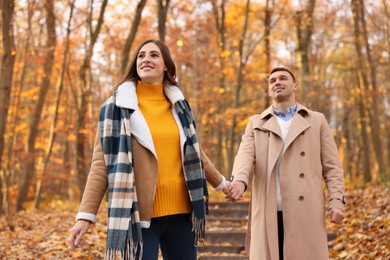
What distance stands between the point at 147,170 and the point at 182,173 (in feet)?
0.85

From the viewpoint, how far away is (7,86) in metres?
8.44

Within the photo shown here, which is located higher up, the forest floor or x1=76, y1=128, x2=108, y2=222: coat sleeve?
x1=76, y1=128, x2=108, y2=222: coat sleeve

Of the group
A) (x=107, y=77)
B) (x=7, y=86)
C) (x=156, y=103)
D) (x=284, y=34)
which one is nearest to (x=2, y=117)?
(x=7, y=86)

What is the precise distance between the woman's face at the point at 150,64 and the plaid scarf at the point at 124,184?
0.80ft

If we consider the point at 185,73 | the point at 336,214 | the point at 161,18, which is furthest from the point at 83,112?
the point at 185,73

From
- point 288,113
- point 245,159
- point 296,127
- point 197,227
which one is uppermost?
point 288,113

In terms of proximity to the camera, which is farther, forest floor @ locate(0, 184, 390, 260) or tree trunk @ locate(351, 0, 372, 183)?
tree trunk @ locate(351, 0, 372, 183)

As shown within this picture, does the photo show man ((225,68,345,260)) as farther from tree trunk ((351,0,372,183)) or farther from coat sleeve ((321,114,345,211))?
tree trunk ((351,0,372,183))

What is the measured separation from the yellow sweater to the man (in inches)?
21.8

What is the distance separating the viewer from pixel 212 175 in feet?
10.3

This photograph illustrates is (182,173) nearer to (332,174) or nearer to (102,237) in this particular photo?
(332,174)

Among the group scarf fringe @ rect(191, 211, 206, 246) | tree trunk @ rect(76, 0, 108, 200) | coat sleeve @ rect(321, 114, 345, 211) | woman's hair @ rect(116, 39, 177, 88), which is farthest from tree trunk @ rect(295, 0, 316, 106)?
scarf fringe @ rect(191, 211, 206, 246)

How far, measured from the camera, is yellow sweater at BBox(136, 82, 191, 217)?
271cm

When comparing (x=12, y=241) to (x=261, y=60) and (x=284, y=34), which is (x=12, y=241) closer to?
(x=261, y=60)
